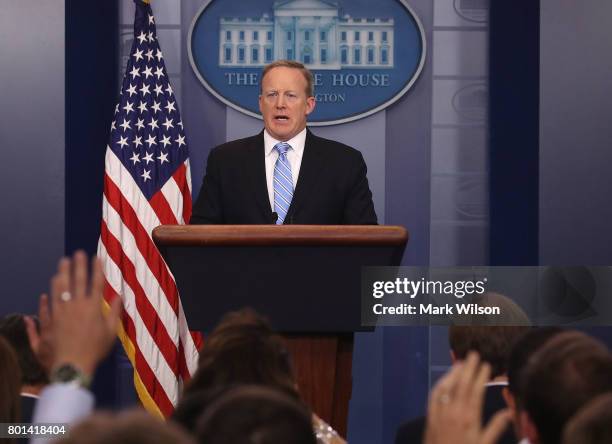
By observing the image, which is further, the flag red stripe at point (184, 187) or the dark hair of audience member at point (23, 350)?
the flag red stripe at point (184, 187)

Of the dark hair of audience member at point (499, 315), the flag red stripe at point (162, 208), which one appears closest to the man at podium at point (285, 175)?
the dark hair of audience member at point (499, 315)

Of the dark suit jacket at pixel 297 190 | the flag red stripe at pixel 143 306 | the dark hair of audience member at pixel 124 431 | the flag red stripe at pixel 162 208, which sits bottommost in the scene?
the flag red stripe at pixel 143 306

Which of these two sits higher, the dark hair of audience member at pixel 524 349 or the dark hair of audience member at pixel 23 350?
the dark hair of audience member at pixel 524 349

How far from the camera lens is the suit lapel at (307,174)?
3.61 metres

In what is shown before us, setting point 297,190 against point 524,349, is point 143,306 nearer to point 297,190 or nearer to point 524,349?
point 297,190

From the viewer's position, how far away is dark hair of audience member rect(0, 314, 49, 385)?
113 inches

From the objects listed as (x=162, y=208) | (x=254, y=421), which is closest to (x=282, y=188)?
(x=162, y=208)

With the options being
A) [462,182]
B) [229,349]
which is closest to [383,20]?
[462,182]

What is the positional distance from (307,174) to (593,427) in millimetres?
2373

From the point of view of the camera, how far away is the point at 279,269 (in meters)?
2.85

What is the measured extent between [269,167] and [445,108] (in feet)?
6.48

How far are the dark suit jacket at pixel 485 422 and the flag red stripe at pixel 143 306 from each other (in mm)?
2545

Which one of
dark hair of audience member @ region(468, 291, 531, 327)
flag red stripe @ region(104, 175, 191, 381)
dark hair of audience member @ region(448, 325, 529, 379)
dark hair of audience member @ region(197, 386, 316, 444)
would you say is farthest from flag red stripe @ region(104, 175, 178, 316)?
dark hair of audience member @ region(197, 386, 316, 444)

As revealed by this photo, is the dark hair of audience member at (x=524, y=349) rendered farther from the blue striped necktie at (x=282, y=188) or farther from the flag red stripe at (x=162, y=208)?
the flag red stripe at (x=162, y=208)
